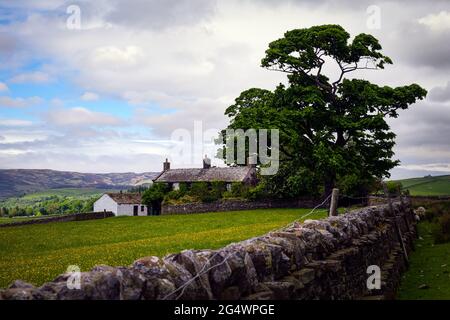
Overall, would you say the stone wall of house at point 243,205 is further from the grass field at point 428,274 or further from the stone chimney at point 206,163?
the grass field at point 428,274

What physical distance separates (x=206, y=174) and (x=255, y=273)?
60.5 metres

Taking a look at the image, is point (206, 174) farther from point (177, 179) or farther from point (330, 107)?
point (330, 107)

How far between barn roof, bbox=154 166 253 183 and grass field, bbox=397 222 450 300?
41079mm

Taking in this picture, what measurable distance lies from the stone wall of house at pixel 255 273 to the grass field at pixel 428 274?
1303 millimetres

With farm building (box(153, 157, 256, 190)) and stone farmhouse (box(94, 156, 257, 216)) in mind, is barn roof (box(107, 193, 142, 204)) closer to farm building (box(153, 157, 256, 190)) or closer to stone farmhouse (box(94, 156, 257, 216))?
stone farmhouse (box(94, 156, 257, 216))

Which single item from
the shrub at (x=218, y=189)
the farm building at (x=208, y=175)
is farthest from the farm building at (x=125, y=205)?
the shrub at (x=218, y=189)

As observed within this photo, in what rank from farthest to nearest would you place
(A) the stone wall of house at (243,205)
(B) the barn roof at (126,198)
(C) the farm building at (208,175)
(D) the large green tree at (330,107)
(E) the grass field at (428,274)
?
(B) the barn roof at (126,198)
(C) the farm building at (208,175)
(A) the stone wall of house at (243,205)
(D) the large green tree at (330,107)
(E) the grass field at (428,274)

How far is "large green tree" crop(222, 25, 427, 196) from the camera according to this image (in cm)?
3462

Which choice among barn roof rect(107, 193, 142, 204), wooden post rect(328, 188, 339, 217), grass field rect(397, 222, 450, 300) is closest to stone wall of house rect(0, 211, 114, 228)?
barn roof rect(107, 193, 142, 204)

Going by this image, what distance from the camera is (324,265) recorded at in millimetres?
7977

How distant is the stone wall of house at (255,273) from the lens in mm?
4336

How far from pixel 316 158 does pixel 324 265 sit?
26.7 meters

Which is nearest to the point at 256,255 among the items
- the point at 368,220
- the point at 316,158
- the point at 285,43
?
the point at 368,220

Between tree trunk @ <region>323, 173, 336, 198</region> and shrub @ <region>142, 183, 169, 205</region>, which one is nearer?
tree trunk @ <region>323, 173, 336, 198</region>
